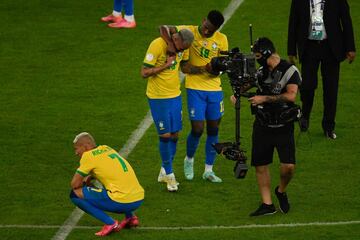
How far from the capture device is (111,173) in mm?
14016

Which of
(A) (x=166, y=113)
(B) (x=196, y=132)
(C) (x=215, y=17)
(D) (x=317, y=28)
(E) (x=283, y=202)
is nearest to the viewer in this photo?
(E) (x=283, y=202)

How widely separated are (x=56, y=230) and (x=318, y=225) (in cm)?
304

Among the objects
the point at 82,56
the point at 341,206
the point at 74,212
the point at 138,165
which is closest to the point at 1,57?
the point at 82,56

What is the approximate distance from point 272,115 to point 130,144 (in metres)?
3.74

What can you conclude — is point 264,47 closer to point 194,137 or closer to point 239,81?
point 239,81

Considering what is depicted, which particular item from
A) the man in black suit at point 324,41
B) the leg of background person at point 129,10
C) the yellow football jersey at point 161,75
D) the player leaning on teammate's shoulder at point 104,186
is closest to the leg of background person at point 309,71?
the man in black suit at point 324,41

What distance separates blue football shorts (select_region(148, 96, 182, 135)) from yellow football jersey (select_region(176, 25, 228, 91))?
36 centimetres

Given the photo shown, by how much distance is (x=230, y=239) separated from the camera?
13953 mm

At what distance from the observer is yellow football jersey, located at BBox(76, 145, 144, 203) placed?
13.9 metres

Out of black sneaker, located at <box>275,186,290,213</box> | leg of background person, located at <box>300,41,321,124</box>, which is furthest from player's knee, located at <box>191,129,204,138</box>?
leg of background person, located at <box>300,41,321,124</box>

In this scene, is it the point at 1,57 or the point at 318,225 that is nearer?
the point at 318,225

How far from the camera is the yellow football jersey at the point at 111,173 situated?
13938 millimetres

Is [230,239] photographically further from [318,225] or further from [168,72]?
[168,72]

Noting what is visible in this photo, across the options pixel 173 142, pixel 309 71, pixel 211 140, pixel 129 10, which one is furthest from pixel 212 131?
pixel 129 10
